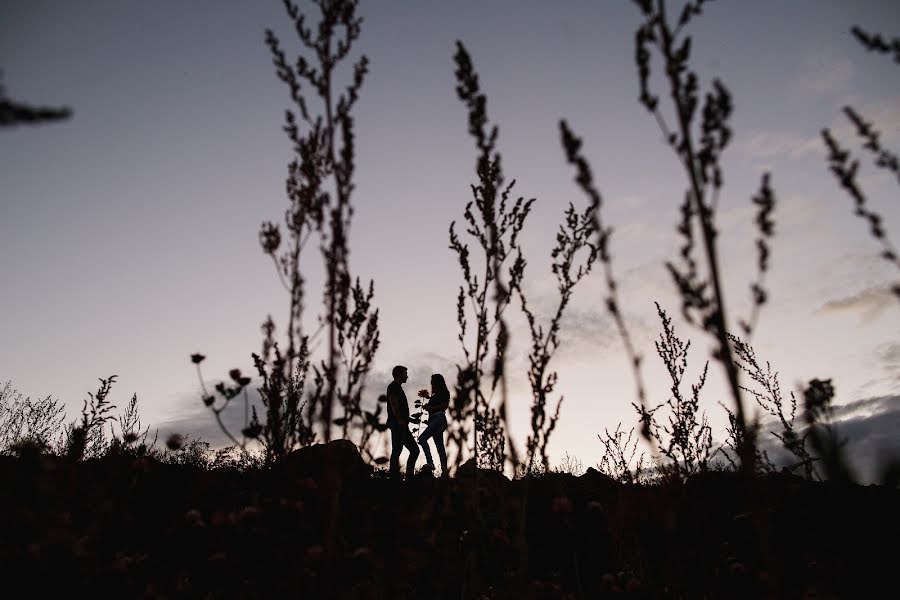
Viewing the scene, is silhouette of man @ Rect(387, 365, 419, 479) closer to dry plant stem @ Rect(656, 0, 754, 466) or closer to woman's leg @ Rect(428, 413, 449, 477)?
woman's leg @ Rect(428, 413, 449, 477)

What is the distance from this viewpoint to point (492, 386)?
3.28 metres

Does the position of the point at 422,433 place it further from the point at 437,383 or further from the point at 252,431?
the point at 252,431

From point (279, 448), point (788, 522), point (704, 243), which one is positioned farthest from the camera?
point (788, 522)

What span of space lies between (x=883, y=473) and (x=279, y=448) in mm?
3626

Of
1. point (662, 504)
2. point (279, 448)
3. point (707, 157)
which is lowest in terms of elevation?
point (662, 504)

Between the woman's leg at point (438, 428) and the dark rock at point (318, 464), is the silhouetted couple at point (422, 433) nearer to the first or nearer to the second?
the woman's leg at point (438, 428)

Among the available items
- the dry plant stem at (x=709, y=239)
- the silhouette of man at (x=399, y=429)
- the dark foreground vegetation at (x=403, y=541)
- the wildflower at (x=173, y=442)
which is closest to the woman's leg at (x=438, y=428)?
the silhouette of man at (x=399, y=429)

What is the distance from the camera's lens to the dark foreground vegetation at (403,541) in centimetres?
231

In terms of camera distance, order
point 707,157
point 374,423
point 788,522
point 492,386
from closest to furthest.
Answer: point 707,157
point 374,423
point 492,386
point 788,522

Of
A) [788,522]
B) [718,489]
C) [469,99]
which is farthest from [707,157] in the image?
[718,489]

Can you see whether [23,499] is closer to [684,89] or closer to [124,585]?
[124,585]

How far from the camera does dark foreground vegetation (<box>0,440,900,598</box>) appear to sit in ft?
7.57

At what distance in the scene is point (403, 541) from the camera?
394 cm

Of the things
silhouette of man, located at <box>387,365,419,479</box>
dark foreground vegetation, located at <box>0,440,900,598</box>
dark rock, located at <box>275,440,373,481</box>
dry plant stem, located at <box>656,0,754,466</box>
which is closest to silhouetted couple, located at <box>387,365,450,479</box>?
silhouette of man, located at <box>387,365,419,479</box>
